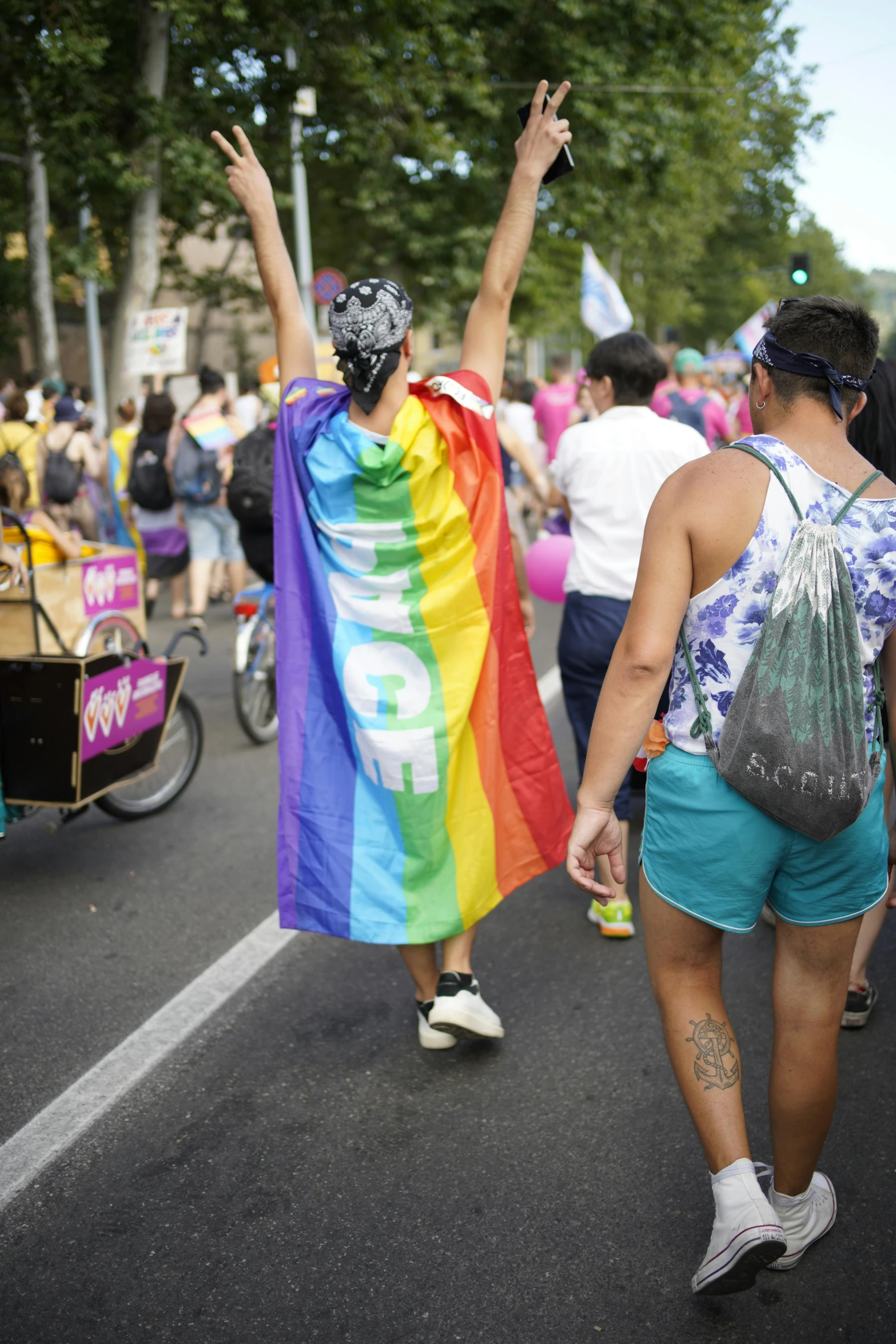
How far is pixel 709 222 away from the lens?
148 feet

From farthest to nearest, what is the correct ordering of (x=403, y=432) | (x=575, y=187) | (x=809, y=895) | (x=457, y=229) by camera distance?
(x=457, y=229), (x=575, y=187), (x=403, y=432), (x=809, y=895)

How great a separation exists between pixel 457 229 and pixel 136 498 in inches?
585

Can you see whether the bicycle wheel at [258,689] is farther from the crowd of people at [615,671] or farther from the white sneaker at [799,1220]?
the white sneaker at [799,1220]

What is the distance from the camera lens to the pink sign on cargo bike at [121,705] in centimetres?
445

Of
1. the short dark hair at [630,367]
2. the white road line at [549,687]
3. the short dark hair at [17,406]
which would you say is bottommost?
the white road line at [549,687]

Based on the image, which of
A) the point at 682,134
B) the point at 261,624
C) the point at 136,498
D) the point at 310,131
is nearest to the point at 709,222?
the point at 682,134

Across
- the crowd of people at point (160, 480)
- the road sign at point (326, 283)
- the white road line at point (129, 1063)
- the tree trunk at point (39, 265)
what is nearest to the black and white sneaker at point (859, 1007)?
the white road line at point (129, 1063)

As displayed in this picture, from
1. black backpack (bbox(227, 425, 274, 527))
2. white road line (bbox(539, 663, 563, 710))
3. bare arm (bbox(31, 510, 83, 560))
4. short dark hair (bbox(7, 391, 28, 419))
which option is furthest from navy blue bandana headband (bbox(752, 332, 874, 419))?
short dark hair (bbox(7, 391, 28, 419))

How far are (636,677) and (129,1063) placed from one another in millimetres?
1960

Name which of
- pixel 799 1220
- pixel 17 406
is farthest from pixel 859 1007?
pixel 17 406

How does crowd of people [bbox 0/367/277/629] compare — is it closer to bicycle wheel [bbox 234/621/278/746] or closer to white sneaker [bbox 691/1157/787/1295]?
bicycle wheel [bbox 234/621/278/746]

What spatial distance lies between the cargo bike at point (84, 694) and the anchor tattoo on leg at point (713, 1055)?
8.95 ft

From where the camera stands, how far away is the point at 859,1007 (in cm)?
356

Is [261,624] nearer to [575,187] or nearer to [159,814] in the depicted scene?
[159,814]
